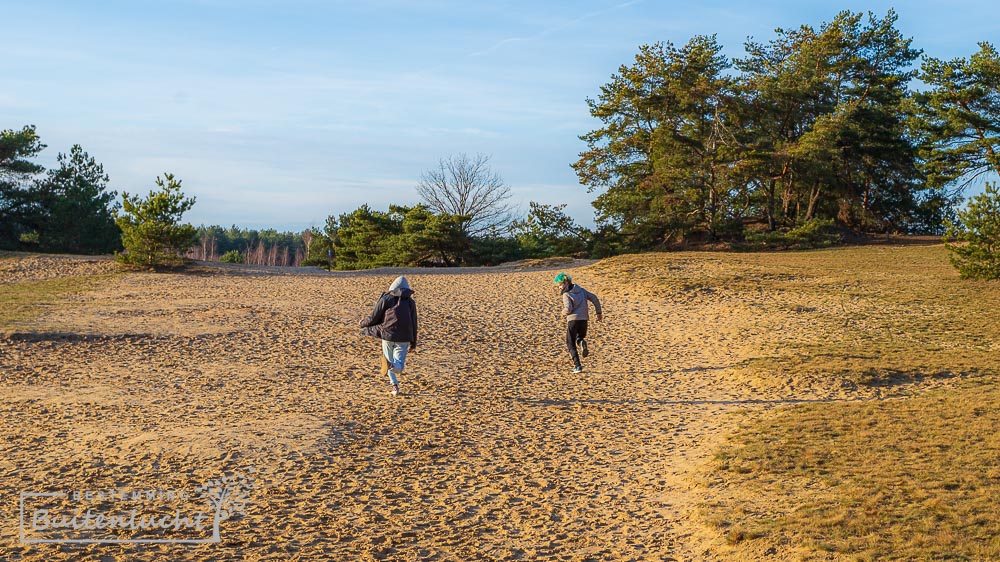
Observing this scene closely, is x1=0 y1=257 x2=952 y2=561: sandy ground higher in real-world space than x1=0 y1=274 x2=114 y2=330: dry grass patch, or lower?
lower

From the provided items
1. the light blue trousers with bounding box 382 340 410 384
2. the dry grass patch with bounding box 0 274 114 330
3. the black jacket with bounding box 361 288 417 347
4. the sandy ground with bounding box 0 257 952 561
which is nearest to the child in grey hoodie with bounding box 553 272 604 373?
the sandy ground with bounding box 0 257 952 561

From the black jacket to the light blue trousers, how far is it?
5.3 inches

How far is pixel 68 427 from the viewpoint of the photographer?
28.7 feet

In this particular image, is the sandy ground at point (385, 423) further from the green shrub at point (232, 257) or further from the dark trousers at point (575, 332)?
the green shrub at point (232, 257)

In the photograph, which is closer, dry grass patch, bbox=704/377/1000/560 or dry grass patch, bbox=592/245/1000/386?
dry grass patch, bbox=704/377/1000/560

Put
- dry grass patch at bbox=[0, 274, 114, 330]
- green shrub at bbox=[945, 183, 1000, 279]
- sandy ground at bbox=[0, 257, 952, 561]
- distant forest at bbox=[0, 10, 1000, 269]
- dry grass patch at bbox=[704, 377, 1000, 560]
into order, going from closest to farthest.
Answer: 1. dry grass patch at bbox=[704, 377, 1000, 560]
2. sandy ground at bbox=[0, 257, 952, 561]
3. dry grass patch at bbox=[0, 274, 114, 330]
4. green shrub at bbox=[945, 183, 1000, 279]
5. distant forest at bbox=[0, 10, 1000, 269]

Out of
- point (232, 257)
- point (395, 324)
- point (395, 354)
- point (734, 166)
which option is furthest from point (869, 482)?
point (232, 257)

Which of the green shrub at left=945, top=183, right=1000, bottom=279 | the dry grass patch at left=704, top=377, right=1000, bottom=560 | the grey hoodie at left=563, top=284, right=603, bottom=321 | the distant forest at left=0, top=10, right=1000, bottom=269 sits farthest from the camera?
the distant forest at left=0, top=10, right=1000, bottom=269

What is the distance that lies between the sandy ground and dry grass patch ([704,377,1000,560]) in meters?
0.43

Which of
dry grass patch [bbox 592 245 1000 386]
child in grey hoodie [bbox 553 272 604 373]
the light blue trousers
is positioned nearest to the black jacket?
the light blue trousers

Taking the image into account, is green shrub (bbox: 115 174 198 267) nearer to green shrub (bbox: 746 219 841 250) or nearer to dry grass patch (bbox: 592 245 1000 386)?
dry grass patch (bbox: 592 245 1000 386)

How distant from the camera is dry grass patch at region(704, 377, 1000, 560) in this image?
214 inches

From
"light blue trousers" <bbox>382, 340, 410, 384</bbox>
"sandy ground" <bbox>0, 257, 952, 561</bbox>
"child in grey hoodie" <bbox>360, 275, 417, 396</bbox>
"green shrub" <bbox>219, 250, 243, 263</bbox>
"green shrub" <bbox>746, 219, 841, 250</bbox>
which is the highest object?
"green shrub" <bbox>746, 219, 841, 250</bbox>

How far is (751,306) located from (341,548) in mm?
14790
